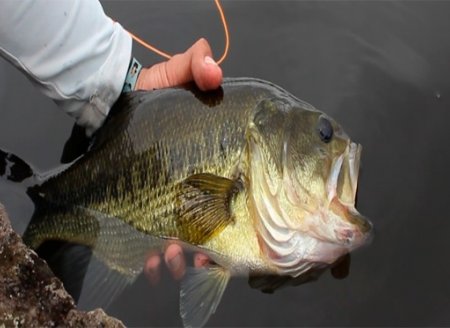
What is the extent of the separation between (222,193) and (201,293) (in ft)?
1.25

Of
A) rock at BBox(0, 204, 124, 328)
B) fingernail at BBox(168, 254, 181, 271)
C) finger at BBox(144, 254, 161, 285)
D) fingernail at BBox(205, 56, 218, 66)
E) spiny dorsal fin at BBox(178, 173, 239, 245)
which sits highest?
fingernail at BBox(205, 56, 218, 66)

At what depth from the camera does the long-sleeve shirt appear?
2564mm

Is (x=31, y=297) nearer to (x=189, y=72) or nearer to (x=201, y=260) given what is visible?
(x=201, y=260)

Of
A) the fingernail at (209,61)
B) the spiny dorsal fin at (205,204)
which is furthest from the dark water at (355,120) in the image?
the fingernail at (209,61)

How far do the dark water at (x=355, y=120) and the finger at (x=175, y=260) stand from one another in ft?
0.18

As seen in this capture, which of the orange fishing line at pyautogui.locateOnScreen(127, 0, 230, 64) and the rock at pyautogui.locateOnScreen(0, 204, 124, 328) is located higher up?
the orange fishing line at pyautogui.locateOnScreen(127, 0, 230, 64)

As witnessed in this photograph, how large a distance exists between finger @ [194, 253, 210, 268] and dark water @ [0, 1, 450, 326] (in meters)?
0.16

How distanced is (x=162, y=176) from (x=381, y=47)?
169cm

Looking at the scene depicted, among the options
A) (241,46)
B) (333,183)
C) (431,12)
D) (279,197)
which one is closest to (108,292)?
(279,197)

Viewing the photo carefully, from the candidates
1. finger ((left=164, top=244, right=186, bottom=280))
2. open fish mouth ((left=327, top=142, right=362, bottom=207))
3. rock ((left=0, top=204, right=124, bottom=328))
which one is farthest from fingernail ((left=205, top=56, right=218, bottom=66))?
rock ((left=0, top=204, right=124, bottom=328))

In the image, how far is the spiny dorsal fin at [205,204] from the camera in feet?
7.60

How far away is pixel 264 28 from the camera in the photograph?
361 centimetres

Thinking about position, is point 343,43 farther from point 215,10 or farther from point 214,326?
point 214,326

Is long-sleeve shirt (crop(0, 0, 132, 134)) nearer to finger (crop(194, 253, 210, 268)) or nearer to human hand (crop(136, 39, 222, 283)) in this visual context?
human hand (crop(136, 39, 222, 283))
